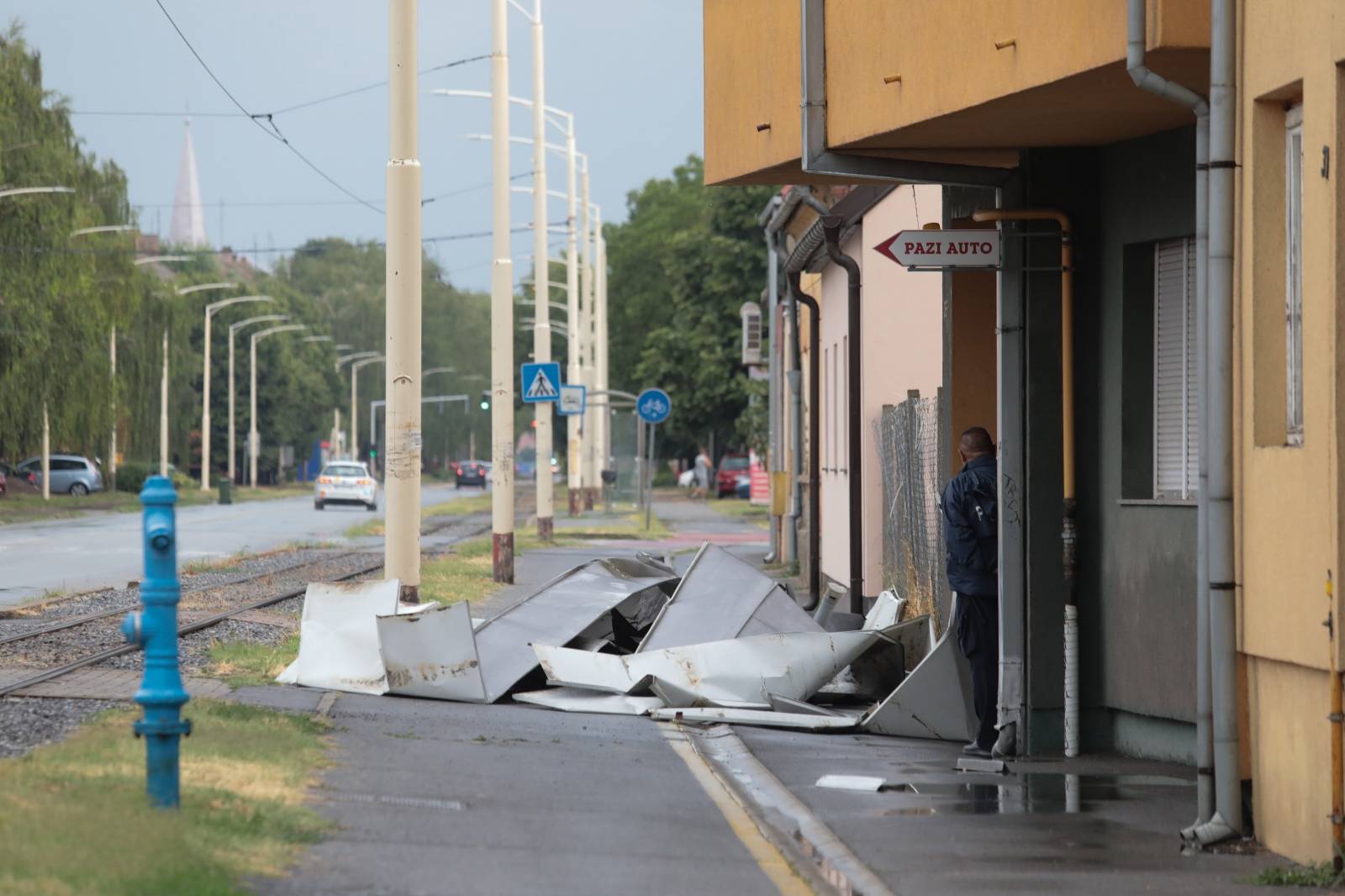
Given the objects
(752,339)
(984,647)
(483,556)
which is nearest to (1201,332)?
(984,647)

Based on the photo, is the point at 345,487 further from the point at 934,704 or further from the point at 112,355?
the point at 934,704

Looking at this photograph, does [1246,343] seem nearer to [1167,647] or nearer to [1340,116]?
[1340,116]

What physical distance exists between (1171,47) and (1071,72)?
0.80 m

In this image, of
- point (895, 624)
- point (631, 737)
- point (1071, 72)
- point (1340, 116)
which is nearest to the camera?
point (1340, 116)

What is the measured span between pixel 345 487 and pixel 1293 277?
2218 inches

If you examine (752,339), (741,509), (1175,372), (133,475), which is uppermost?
(752,339)

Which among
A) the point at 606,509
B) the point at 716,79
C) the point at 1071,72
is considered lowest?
the point at 606,509

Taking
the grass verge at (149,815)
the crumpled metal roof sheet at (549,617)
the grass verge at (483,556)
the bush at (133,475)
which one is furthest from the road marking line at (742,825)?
the bush at (133,475)

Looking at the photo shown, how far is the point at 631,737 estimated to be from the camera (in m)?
11.8

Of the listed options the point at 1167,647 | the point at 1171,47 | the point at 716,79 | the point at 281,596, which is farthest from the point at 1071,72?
the point at 281,596

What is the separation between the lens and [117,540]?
119 ft

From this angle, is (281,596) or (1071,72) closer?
(1071,72)

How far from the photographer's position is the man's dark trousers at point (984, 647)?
11.8 m

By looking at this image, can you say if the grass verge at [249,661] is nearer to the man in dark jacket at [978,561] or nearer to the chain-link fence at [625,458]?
the man in dark jacket at [978,561]
